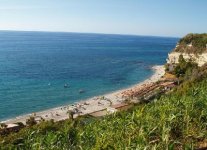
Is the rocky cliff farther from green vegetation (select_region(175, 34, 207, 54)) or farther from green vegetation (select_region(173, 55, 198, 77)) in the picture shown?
green vegetation (select_region(173, 55, 198, 77))

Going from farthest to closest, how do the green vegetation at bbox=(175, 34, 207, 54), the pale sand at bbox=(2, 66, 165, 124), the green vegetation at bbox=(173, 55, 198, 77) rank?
the green vegetation at bbox=(175, 34, 207, 54) < the green vegetation at bbox=(173, 55, 198, 77) < the pale sand at bbox=(2, 66, 165, 124)

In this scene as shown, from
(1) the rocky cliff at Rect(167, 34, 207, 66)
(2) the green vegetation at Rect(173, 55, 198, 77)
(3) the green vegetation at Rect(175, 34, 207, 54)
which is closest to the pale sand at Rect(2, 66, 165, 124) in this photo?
(2) the green vegetation at Rect(173, 55, 198, 77)

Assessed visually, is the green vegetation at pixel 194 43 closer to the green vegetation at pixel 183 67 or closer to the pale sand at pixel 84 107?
the green vegetation at pixel 183 67

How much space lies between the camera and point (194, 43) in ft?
276

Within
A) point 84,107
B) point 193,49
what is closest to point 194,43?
point 193,49

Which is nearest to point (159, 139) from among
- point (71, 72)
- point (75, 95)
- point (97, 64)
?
point (75, 95)

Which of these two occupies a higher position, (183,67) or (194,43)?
(194,43)

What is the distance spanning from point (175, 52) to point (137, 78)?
1785cm

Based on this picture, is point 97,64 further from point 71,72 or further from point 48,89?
point 48,89

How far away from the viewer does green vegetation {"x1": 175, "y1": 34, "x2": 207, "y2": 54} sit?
81125 millimetres

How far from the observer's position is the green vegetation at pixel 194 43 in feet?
266

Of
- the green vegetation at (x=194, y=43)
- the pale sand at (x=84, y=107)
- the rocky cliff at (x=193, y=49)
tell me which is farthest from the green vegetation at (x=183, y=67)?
the pale sand at (x=84, y=107)

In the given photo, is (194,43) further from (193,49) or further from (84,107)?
(84,107)

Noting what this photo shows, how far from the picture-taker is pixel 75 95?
76.9 meters
